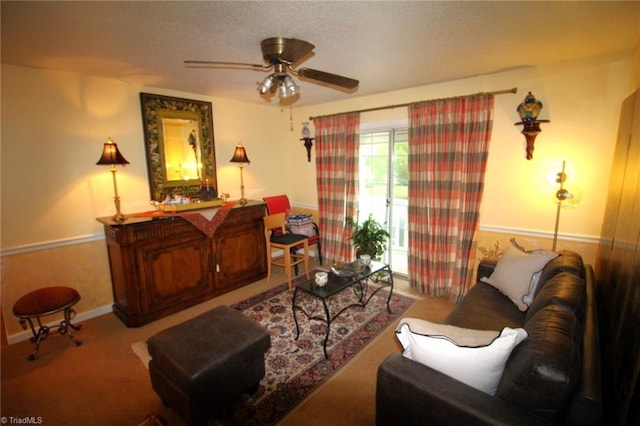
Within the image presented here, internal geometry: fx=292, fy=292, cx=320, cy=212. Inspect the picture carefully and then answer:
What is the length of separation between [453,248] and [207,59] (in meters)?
3.08

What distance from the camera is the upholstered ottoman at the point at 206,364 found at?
165cm

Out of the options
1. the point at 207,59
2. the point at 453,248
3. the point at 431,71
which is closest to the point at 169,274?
the point at 207,59

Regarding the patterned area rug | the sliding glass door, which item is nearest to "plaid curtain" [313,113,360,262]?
the sliding glass door

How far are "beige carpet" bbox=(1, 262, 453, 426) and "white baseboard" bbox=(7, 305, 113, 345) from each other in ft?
0.20

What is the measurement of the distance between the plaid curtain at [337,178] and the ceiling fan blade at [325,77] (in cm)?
178

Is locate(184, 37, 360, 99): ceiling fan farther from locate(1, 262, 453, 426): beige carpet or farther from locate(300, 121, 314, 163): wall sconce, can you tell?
locate(300, 121, 314, 163): wall sconce

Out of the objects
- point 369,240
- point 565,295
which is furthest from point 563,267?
point 369,240

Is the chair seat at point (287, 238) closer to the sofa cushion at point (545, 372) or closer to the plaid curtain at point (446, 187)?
the plaid curtain at point (446, 187)

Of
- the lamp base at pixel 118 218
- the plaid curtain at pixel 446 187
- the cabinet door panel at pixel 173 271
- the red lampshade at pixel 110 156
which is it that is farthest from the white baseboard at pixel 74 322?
the plaid curtain at pixel 446 187

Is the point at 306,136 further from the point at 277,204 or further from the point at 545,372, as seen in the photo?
the point at 545,372

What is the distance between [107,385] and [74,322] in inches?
48.7

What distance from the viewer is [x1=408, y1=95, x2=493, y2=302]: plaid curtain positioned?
305cm

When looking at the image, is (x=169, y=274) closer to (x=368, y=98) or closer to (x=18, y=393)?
(x=18, y=393)

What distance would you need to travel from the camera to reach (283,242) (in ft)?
12.3
